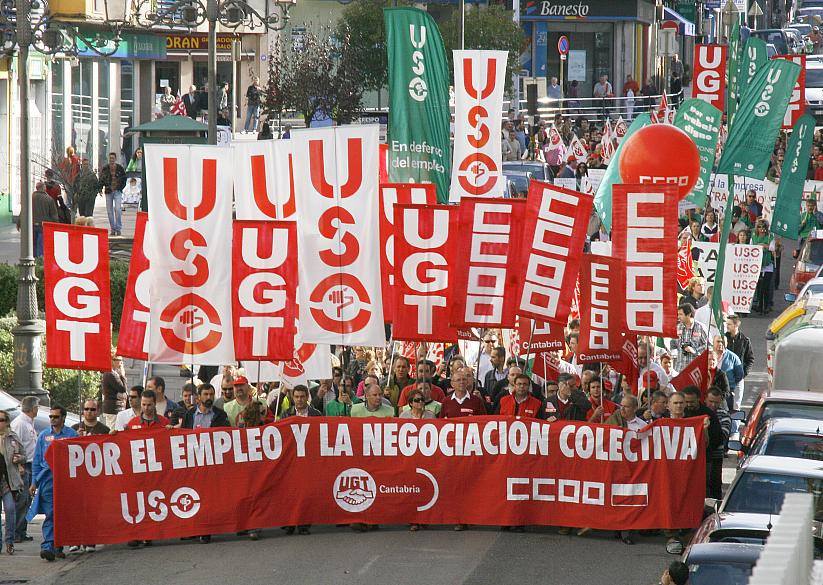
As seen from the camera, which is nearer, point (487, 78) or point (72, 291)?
point (72, 291)

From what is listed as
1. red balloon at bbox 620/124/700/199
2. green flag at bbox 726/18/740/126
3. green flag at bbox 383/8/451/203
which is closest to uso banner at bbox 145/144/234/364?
green flag at bbox 383/8/451/203

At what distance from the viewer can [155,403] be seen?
13.4 metres

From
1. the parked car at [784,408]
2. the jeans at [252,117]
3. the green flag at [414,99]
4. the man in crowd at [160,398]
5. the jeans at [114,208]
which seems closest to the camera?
the man in crowd at [160,398]

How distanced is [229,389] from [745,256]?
949 cm

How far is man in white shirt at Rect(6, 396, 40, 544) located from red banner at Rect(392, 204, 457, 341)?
3293 mm

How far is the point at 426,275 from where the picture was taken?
1395 cm

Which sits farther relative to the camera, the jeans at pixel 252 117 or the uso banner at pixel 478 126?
the jeans at pixel 252 117

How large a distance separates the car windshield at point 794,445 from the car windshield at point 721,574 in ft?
11.5

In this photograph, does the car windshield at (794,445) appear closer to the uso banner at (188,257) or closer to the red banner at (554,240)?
the red banner at (554,240)

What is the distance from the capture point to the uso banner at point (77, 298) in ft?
43.5

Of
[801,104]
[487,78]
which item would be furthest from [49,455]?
[801,104]

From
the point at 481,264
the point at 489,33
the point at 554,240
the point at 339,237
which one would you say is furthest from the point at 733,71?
the point at 489,33

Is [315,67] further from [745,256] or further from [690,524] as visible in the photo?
[690,524]

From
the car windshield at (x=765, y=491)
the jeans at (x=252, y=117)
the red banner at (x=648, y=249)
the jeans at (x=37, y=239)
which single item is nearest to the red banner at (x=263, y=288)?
the red banner at (x=648, y=249)
